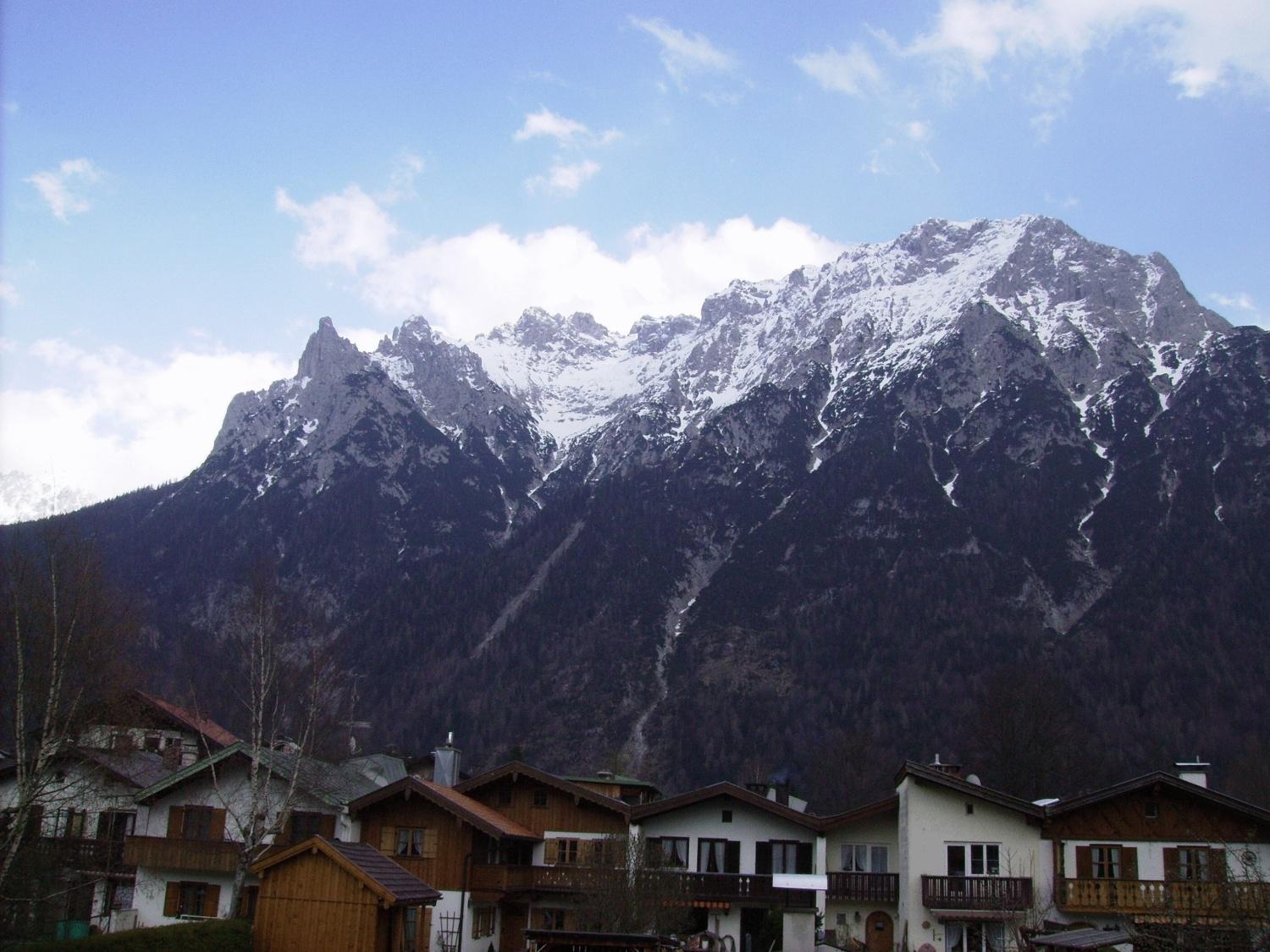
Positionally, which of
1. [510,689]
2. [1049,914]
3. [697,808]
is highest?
[510,689]

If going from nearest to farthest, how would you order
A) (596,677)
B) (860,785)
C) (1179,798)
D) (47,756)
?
1. (47,756)
2. (1179,798)
3. (860,785)
4. (596,677)

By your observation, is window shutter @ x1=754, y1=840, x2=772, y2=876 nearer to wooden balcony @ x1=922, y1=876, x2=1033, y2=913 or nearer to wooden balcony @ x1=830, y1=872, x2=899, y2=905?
wooden balcony @ x1=830, y1=872, x2=899, y2=905

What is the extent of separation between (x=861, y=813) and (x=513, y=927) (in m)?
14.6

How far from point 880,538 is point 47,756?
15876 centimetres

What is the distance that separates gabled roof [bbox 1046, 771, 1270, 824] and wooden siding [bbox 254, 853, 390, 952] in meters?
24.7

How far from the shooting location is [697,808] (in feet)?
158

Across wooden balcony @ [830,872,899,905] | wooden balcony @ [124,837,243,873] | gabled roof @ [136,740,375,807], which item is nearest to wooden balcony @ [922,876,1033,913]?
wooden balcony @ [830,872,899,905]

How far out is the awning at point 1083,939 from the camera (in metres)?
27.2

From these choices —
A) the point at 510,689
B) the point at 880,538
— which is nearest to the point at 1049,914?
the point at 510,689

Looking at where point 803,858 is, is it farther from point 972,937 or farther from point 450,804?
point 450,804

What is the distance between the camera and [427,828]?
4547cm

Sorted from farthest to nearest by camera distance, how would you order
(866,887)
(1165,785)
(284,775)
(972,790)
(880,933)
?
(880,933)
(866,887)
(284,775)
(972,790)
(1165,785)

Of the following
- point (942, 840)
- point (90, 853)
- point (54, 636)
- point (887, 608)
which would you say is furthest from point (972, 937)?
point (887, 608)

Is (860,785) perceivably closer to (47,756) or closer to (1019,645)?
(1019,645)
